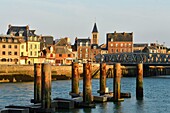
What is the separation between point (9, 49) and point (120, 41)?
84.6m

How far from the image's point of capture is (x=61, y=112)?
145 feet

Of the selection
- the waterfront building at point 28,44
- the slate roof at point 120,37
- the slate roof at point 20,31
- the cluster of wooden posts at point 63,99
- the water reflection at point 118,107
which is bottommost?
the water reflection at point 118,107

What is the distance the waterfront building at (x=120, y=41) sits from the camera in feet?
640

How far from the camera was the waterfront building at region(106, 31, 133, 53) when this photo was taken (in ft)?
640

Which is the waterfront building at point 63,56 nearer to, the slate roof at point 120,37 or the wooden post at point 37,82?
the slate roof at point 120,37

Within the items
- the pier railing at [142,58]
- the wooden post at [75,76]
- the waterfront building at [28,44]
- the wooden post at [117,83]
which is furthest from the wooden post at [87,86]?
the pier railing at [142,58]

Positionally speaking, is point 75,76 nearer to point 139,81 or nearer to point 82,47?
point 139,81

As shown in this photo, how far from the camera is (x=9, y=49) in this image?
118 m

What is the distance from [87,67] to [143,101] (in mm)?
11240

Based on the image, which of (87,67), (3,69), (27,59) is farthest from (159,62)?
(87,67)

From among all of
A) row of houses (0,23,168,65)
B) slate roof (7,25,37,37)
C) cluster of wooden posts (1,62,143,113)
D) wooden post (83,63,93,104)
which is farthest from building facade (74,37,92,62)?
wooden post (83,63,93,104)

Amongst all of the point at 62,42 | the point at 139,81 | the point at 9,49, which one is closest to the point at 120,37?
the point at 62,42

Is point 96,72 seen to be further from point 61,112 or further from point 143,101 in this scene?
point 61,112

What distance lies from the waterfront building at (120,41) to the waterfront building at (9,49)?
81.1 meters
